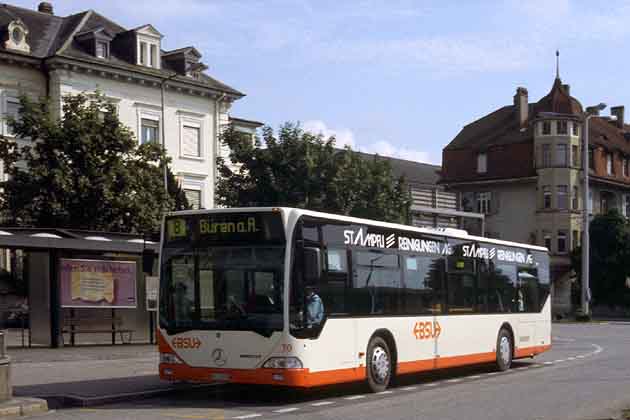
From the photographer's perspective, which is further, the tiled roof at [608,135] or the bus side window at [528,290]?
the tiled roof at [608,135]

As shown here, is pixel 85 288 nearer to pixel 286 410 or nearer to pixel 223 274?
pixel 223 274

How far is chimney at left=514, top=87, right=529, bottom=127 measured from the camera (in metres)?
82.1

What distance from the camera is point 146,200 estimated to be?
33.3m

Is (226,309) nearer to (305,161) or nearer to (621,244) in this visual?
(305,161)

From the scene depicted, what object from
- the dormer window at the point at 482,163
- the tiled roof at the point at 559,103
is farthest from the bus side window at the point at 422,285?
the dormer window at the point at 482,163

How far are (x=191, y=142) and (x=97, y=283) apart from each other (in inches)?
1219

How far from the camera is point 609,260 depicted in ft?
223

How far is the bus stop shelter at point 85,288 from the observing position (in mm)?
24406

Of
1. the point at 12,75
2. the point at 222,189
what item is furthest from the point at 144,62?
the point at 222,189

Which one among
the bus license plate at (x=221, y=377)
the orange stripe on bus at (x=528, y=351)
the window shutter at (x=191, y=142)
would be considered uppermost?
the window shutter at (x=191, y=142)

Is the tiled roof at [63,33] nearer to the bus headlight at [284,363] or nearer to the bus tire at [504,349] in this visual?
the bus tire at [504,349]

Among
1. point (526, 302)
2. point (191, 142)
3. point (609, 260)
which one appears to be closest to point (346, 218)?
point (526, 302)

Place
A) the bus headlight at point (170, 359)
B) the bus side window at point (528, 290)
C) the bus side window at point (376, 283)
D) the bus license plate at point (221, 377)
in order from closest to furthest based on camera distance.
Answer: the bus license plate at point (221, 377)
the bus headlight at point (170, 359)
the bus side window at point (376, 283)
the bus side window at point (528, 290)

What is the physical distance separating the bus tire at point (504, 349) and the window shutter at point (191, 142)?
3574 centimetres
